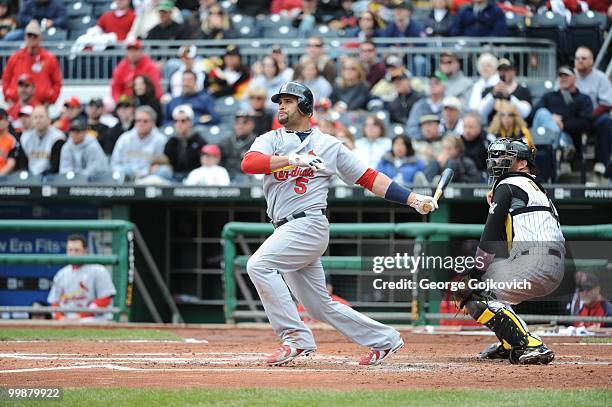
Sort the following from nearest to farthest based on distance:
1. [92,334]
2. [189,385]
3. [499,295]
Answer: [189,385] < [499,295] < [92,334]

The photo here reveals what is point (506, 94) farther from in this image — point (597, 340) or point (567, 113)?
point (597, 340)

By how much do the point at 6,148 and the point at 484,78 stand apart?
552 centimetres

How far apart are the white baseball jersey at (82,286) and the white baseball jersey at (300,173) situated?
507 centimetres

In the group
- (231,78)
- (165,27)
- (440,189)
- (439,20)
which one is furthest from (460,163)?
(165,27)

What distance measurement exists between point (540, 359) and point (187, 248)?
23.4 ft

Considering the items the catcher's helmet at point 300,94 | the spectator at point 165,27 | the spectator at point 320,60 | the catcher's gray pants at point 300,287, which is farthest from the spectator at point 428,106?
the catcher's gray pants at point 300,287

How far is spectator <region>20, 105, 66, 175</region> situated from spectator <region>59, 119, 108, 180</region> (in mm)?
288

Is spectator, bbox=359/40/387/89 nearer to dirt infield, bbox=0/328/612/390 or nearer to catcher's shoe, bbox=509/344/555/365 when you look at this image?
dirt infield, bbox=0/328/612/390

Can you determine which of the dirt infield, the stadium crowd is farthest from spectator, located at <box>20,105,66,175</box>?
the dirt infield

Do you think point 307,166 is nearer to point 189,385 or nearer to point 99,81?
point 189,385

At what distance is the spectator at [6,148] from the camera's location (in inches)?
538

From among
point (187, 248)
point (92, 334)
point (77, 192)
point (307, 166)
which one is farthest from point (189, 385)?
point (187, 248)

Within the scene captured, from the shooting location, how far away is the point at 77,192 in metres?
12.7

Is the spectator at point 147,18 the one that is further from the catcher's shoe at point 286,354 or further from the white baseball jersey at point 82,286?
the catcher's shoe at point 286,354
